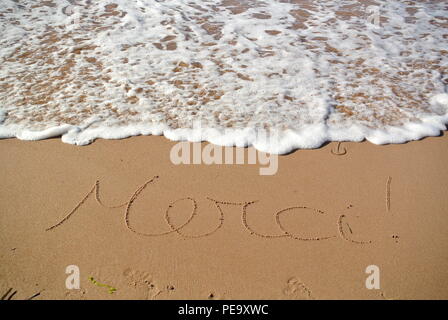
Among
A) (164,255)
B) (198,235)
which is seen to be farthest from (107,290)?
(198,235)

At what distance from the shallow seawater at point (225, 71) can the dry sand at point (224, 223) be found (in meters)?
0.34

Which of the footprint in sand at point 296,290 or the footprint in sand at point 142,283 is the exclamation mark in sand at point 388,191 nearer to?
the footprint in sand at point 296,290

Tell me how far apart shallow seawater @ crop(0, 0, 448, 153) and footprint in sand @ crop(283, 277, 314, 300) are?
1.37 m

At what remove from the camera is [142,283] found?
7.63ft

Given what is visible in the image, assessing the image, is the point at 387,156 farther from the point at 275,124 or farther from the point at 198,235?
the point at 198,235

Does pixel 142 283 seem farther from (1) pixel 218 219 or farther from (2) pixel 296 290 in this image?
(2) pixel 296 290

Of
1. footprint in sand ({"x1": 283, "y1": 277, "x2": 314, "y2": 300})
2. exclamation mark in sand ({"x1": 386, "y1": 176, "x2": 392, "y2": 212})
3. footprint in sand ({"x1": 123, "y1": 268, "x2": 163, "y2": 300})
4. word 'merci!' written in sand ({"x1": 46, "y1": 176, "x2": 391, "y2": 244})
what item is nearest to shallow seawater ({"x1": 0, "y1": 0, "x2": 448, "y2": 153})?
exclamation mark in sand ({"x1": 386, "y1": 176, "x2": 392, "y2": 212})

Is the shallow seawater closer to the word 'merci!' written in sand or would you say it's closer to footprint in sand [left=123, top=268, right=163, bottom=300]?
the word 'merci!' written in sand

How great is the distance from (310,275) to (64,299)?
1661mm

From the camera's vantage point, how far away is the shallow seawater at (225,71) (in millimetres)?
3635

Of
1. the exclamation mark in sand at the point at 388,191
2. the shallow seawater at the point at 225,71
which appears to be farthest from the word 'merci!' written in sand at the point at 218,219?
the shallow seawater at the point at 225,71

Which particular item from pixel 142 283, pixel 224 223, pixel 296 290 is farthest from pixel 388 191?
pixel 142 283

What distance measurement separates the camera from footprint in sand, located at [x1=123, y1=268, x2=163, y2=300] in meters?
2.27

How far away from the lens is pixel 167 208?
9.22ft
